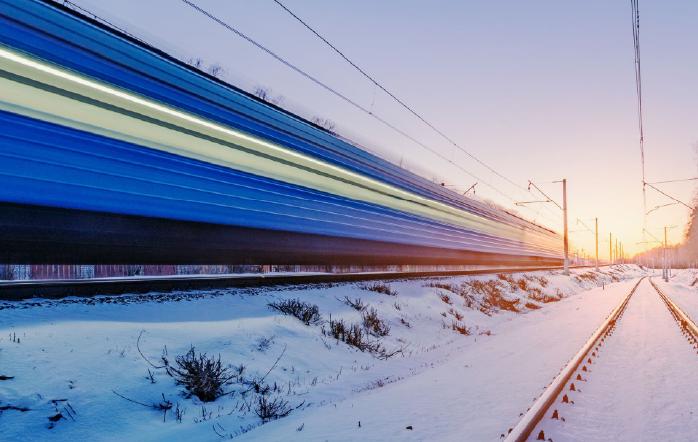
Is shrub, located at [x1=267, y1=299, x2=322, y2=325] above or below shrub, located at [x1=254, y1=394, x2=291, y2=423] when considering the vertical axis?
above

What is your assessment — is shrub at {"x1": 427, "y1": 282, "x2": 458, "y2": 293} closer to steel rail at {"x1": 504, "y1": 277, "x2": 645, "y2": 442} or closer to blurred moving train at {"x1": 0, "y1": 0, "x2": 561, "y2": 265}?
blurred moving train at {"x1": 0, "y1": 0, "x2": 561, "y2": 265}

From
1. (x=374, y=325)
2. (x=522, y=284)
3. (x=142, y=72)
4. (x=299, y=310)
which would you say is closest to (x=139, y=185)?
(x=142, y=72)

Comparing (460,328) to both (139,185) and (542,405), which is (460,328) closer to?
(542,405)

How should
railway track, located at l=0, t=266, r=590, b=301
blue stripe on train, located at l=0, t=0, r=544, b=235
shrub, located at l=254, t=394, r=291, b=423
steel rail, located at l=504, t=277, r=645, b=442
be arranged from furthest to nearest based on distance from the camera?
railway track, located at l=0, t=266, r=590, b=301 < blue stripe on train, located at l=0, t=0, r=544, b=235 < shrub, located at l=254, t=394, r=291, b=423 < steel rail, located at l=504, t=277, r=645, b=442

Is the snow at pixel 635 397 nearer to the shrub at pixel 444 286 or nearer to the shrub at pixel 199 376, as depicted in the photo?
the shrub at pixel 199 376

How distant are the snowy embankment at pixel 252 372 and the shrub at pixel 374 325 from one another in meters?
0.02

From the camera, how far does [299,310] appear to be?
6.14 metres

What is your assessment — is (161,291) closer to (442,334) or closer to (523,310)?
(442,334)

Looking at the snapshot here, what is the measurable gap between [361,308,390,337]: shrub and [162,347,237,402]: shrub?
306cm

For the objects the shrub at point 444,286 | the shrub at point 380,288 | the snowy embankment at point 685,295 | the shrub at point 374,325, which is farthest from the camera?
the snowy embankment at point 685,295

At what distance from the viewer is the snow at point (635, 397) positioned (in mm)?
3252

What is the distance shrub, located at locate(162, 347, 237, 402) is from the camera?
12.3 feet

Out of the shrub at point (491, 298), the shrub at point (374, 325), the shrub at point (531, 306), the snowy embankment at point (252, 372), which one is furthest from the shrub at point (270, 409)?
the shrub at point (531, 306)

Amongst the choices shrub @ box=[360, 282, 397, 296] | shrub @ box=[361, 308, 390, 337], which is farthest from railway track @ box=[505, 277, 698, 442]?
shrub @ box=[360, 282, 397, 296]
